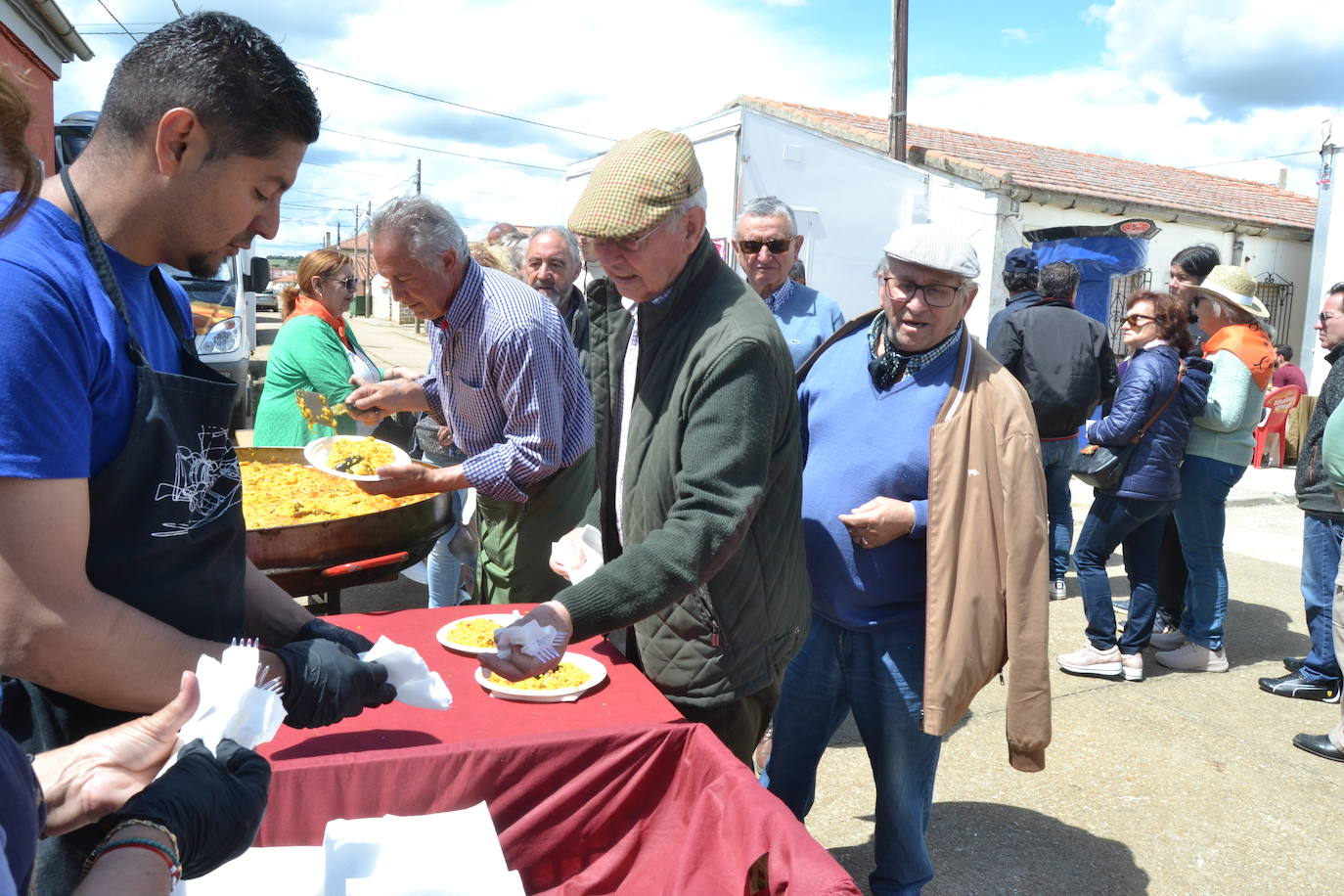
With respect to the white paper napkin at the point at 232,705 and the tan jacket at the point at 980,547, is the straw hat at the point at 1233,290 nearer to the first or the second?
the tan jacket at the point at 980,547

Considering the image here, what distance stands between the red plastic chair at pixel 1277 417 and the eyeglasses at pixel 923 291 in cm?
966

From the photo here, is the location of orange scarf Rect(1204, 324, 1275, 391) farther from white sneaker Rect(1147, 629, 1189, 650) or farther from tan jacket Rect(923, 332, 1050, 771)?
tan jacket Rect(923, 332, 1050, 771)

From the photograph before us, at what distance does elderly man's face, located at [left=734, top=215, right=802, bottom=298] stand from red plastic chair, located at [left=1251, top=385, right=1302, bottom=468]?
27.2 ft

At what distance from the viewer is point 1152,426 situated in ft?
15.0

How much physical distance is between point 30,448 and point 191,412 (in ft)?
0.79

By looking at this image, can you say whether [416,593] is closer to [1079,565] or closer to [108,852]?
[1079,565]

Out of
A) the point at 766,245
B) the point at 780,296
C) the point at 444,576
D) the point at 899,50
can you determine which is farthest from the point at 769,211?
the point at 899,50

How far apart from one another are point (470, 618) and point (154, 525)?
1301 millimetres

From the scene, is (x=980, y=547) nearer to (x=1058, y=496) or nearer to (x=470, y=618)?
(x=470, y=618)

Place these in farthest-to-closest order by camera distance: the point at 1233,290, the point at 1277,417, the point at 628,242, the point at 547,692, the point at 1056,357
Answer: the point at 1277,417
the point at 1056,357
the point at 1233,290
the point at 547,692
the point at 628,242

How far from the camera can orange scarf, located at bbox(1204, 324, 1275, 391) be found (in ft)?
15.8

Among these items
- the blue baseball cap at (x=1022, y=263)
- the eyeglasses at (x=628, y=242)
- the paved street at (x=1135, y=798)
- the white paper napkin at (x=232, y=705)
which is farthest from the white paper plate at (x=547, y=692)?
the blue baseball cap at (x=1022, y=263)

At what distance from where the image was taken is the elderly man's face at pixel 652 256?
193 cm

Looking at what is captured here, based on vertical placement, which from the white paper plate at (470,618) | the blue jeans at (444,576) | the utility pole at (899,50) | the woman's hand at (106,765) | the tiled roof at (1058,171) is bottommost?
the blue jeans at (444,576)
